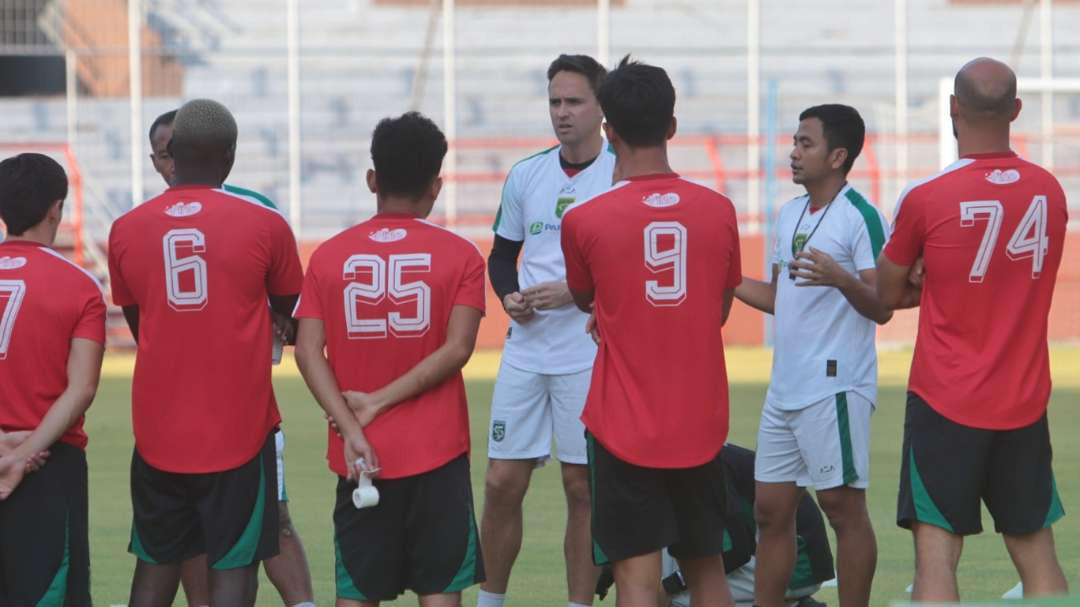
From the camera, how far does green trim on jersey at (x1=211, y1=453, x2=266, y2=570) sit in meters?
5.21

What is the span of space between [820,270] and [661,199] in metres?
0.97

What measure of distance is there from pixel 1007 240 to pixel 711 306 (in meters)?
0.97

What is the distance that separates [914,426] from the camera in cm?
539

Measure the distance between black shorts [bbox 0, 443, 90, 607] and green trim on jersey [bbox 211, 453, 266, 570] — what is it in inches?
17.2

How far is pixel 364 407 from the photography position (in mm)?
5047

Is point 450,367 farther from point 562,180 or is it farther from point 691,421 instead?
point 562,180

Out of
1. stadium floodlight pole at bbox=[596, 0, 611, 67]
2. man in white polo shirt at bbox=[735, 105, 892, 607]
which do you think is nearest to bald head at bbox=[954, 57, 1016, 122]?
man in white polo shirt at bbox=[735, 105, 892, 607]

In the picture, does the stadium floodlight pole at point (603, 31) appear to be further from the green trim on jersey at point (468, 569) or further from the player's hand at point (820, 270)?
the green trim on jersey at point (468, 569)

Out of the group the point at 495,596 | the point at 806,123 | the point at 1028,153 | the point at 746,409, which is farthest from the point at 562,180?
the point at 1028,153

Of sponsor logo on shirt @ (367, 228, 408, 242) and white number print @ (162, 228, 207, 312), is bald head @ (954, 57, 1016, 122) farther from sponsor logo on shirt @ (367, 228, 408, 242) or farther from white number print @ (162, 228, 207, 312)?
white number print @ (162, 228, 207, 312)

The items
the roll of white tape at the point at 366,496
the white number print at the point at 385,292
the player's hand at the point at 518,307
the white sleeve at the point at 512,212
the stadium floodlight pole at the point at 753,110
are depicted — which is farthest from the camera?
the stadium floodlight pole at the point at 753,110

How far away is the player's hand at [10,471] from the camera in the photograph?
503 cm

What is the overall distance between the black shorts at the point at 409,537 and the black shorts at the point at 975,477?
4.69ft

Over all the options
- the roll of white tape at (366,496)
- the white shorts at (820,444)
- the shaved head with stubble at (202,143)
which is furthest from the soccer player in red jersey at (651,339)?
the shaved head with stubble at (202,143)
